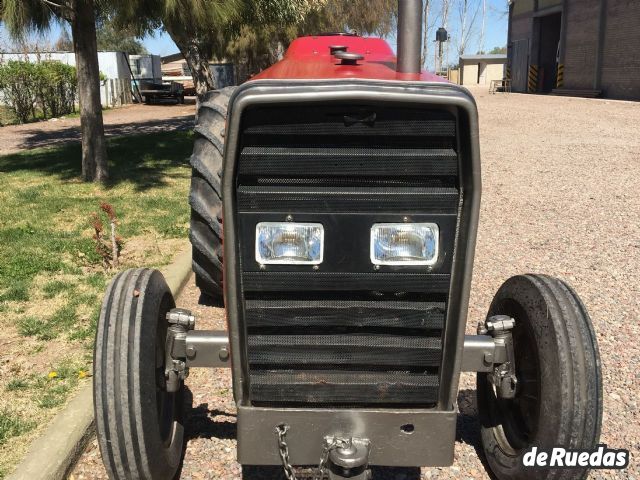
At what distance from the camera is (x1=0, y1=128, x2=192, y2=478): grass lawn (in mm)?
3621

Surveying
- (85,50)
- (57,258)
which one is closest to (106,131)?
(85,50)

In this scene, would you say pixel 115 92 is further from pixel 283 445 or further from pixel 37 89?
pixel 283 445

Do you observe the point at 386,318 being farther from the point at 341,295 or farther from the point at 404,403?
the point at 404,403

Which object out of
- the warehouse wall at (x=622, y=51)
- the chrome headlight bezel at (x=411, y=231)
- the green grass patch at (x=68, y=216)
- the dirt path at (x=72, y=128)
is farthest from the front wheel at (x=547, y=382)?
the warehouse wall at (x=622, y=51)

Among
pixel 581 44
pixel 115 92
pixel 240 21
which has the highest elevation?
pixel 581 44

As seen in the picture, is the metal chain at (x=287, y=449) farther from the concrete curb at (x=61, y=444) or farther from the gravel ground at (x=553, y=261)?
the concrete curb at (x=61, y=444)

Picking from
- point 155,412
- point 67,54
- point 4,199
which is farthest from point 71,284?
point 67,54

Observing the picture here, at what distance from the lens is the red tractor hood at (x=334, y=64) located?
2.58m

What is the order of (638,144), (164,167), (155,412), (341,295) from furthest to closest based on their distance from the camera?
(638,144), (164,167), (155,412), (341,295)

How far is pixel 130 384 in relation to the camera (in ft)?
8.40

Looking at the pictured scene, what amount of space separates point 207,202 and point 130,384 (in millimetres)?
1688

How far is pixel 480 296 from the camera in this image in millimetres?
5320

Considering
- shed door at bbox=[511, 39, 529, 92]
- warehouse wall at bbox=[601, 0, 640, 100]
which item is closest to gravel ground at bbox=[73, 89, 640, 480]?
warehouse wall at bbox=[601, 0, 640, 100]

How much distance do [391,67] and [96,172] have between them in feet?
24.7
